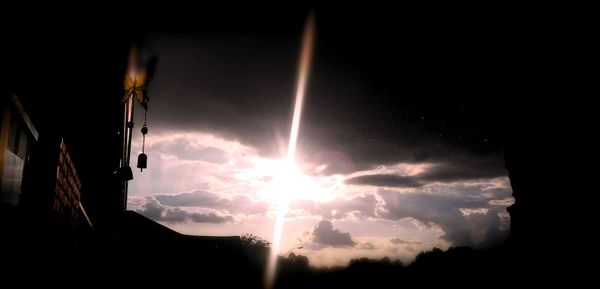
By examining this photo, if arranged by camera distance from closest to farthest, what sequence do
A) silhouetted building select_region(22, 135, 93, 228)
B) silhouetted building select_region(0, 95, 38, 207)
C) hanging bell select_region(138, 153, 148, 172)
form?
silhouetted building select_region(0, 95, 38, 207)
silhouetted building select_region(22, 135, 93, 228)
hanging bell select_region(138, 153, 148, 172)

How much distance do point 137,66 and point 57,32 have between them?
0.70 meters

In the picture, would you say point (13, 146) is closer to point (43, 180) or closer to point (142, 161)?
point (43, 180)

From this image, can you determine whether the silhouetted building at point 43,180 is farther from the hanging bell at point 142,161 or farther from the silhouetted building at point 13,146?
the hanging bell at point 142,161

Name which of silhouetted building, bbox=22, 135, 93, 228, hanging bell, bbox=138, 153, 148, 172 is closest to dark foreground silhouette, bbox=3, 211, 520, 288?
silhouetted building, bbox=22, 135, 93, 228

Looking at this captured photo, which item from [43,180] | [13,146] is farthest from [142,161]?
[13,146]

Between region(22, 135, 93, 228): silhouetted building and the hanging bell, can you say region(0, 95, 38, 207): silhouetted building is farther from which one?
the hanging bell

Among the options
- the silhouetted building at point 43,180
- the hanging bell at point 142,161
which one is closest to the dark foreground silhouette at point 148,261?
the silhouetted building at point 43,180

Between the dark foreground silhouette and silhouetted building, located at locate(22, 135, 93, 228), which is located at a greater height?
silhouetted building, located at locate(22, 135, 93, 228)

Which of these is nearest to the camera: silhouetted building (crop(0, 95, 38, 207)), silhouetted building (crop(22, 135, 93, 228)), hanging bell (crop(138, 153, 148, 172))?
Result: silhouetted building (crop(0, 95, 38, 207))

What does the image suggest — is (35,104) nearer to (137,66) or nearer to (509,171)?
(137,66)

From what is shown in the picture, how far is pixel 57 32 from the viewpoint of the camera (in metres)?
2.50

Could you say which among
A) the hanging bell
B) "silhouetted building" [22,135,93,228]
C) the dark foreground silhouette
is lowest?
the dark foreground silhouette

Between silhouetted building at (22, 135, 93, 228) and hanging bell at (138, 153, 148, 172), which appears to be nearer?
silhouetted building at (22, 135, 93, 228)

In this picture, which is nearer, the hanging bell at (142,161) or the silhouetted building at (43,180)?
the silhouetted building at (43,180)
